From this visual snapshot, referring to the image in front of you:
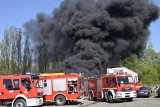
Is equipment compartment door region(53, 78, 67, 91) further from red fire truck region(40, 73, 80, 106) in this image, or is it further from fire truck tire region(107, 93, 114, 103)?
fire truck tire region(107, 93, 114, 103)

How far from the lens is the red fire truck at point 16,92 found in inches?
774

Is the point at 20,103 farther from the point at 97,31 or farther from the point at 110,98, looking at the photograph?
the point at 97,31

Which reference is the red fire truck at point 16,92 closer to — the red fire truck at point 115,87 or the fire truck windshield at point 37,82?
the fire truck windshield at point 37,82

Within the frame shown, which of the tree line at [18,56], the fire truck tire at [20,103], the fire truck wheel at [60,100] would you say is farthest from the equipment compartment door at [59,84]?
the tree line at [18,56]

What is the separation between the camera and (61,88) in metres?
23.2

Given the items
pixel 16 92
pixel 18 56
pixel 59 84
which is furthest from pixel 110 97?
pixel 18 56

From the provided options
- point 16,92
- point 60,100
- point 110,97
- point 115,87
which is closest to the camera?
point 16,92

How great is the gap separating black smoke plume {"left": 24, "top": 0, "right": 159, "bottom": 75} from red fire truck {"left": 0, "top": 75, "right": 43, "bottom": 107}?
21429mm

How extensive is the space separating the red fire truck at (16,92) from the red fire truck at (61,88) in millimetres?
3235

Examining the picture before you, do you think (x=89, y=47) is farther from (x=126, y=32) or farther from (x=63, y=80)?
(x=63, y=80)

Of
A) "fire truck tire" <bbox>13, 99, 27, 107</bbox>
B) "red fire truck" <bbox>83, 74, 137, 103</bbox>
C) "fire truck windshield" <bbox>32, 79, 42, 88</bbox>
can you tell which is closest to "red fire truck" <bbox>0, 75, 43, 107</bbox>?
"fire truck tire" <bbox>13, 99, 27, 107</bbox>

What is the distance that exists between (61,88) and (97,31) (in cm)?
2362

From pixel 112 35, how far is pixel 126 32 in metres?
2.71

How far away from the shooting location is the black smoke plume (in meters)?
43.5
